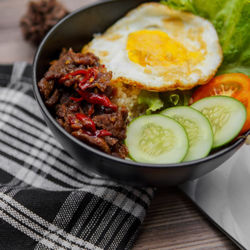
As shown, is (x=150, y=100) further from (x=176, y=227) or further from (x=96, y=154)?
(x=176, y=227)

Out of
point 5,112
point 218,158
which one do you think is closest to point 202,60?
point 218,158

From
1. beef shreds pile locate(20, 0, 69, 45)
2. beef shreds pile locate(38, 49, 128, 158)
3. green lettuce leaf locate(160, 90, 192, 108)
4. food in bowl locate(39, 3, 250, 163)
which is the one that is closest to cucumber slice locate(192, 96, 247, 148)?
food in bowl locate(39, 3, 250, 163)

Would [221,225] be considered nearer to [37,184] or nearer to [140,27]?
[37,184]

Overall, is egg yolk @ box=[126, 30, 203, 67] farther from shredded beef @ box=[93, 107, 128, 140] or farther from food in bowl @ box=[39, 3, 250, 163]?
shredded beef @ box=[93, 107, 128, 140]

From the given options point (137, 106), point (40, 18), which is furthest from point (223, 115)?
point (40, 18)

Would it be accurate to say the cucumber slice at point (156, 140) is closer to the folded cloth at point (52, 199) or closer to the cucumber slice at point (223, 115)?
the cucumber slice at point (223, 115)
